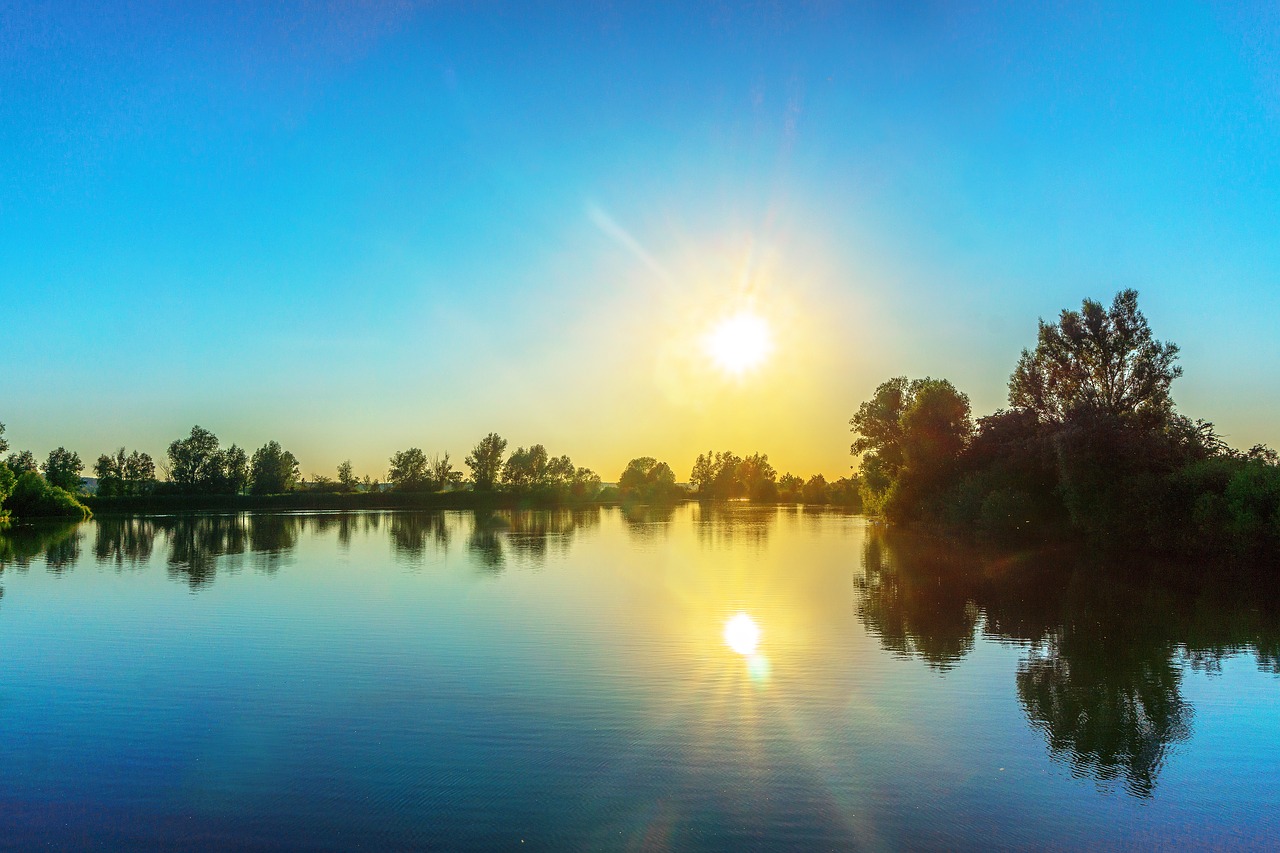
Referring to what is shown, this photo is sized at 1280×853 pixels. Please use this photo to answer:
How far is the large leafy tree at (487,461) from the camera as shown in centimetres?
13525

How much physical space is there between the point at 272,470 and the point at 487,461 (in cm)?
3447

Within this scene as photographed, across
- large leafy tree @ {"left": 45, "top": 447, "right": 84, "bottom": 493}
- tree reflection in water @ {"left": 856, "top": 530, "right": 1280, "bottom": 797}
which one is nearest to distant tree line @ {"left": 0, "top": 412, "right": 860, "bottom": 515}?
large leafy tree @ {"left": 45, "top": 447, "right": 84, "bottom": 493}

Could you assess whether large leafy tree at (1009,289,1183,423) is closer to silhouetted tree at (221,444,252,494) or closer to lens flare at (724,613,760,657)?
lens flare at (724,613,760,657)

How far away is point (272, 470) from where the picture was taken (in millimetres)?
119188

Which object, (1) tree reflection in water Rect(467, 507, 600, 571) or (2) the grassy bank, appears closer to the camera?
(1) tree reflection in water Rect(467, 507, 600, 571)

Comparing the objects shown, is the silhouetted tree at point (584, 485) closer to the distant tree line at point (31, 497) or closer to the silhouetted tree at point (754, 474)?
the silhouetted tree at point (754, 474)

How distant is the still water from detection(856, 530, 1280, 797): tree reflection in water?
92mm

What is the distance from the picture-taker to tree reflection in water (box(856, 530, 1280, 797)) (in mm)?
9734

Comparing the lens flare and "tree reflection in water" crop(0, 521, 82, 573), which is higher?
the lens flare

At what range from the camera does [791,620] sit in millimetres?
18125

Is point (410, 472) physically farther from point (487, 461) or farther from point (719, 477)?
point (719, 477)

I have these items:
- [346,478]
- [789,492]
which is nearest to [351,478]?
[346,478]

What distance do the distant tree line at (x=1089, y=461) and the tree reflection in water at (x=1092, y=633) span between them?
10.3 ft

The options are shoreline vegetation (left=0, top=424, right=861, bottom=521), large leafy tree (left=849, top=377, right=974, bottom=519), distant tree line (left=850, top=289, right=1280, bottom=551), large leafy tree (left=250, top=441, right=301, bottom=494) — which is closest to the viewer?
distant tree line (left=850, top=289, right=1280, bottom=551)
